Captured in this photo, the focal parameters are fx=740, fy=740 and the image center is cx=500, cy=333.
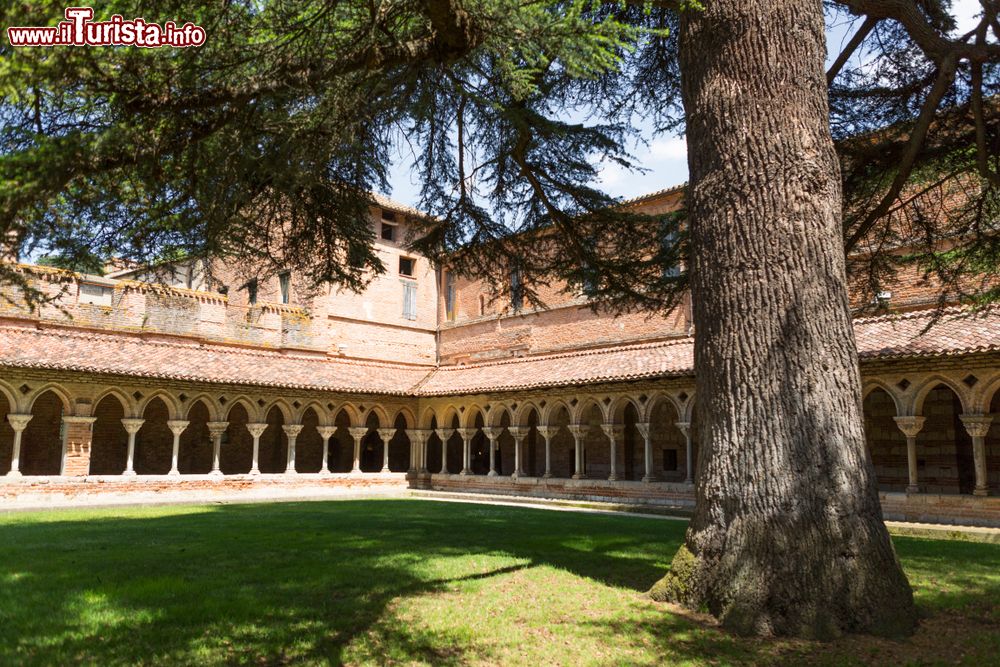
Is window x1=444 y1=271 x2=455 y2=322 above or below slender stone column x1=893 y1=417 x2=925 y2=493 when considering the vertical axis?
above

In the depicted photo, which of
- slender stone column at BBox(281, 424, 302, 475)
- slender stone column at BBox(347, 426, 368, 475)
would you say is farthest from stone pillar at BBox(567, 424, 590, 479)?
slender stone column at BBox(281, 424, 302, 475)

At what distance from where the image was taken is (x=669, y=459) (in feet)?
68.9

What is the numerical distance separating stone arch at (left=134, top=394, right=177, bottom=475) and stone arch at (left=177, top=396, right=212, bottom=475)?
1.38 ft

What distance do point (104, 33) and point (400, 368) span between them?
22075 millimetres

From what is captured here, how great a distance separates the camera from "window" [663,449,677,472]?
20891 mm

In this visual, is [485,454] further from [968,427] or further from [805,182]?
[805,182]

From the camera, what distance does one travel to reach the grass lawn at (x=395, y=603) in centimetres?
407

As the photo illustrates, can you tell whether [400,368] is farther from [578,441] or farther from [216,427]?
[578,441]

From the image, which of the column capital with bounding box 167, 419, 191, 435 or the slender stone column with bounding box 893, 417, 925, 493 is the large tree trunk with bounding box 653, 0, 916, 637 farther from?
the column capital with bounding box 167, 419, 191, 435

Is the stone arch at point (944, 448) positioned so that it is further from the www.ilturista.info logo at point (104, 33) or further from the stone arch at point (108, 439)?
A: the stone arch at point (108, 439)

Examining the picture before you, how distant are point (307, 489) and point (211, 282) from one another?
14230 millimetres

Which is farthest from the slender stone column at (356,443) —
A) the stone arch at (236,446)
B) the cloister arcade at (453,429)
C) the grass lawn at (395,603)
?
the grass lawn at (395,603)

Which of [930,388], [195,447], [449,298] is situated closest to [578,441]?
[930,388]

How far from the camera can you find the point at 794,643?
428cm
